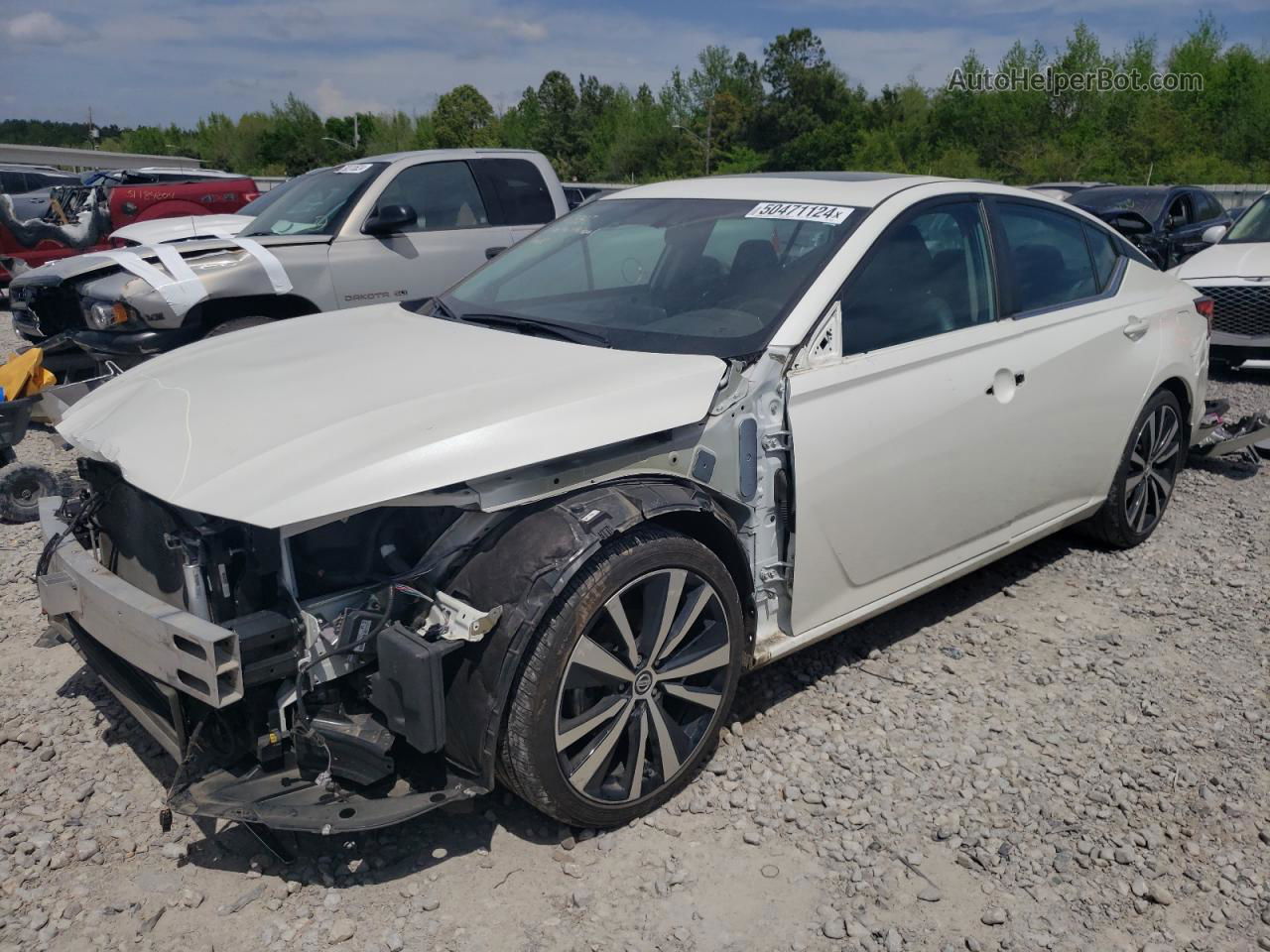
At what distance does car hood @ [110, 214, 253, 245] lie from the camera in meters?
9.23

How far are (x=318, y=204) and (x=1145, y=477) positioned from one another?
6018mm

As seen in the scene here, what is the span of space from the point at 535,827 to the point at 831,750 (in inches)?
40.6

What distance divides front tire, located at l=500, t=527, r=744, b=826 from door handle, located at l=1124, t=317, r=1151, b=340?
2.62m

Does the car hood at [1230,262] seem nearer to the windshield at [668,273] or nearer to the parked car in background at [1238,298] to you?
the parked car in background at [1238,298]

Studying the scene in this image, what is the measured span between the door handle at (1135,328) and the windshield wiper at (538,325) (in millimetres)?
2617

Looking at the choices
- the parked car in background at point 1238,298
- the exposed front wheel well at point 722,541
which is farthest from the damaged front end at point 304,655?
the parked car in background at point 1238,298

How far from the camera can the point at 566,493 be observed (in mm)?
2773

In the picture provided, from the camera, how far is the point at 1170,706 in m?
3.68

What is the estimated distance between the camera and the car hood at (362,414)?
Answer: 2463 mm

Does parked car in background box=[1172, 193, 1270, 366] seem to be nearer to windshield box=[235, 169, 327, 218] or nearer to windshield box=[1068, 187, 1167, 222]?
windshield box=[1068, 187, 1167, 222]

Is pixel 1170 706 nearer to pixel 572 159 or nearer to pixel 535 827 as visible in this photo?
pixel 535 827

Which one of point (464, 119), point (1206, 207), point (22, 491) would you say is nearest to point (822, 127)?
point (464, 119)

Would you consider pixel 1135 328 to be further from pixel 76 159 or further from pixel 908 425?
pixel 76 159

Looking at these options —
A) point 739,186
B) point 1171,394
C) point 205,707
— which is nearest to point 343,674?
point 205,707
